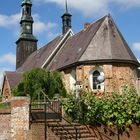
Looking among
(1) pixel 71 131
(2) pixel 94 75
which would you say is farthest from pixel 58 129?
(2) pixel 94 75

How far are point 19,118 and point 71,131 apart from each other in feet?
8.17

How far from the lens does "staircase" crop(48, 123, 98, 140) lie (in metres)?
14.5

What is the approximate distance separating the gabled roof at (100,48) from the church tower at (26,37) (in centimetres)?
1662

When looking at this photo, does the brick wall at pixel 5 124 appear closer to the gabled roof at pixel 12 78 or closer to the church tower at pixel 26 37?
the gabled roof at pixel 12 78

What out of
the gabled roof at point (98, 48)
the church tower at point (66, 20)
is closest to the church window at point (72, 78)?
the gabled roof at point (98, 48)

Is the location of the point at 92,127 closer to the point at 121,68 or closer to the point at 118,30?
the point at 121,68

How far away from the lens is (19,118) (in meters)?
14.6

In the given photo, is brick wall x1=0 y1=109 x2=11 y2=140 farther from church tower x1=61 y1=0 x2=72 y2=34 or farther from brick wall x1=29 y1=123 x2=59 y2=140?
church tower x1=61 y1=0 x2=72 y2=34

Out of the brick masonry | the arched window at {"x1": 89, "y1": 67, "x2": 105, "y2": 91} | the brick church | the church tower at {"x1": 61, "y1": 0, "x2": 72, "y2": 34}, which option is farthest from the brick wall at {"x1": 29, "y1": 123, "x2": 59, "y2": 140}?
the church tower at {"x1": 61, "y1": 0, "x2": 72, "y2": 34}

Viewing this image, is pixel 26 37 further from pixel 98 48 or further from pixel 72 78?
pixel 98 48

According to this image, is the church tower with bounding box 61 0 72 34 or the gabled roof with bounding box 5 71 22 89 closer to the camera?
the gabled roof with bounding box 5 71 22 89

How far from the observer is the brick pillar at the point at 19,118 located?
47.5ft

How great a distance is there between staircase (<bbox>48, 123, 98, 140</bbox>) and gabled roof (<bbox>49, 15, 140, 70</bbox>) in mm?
14464

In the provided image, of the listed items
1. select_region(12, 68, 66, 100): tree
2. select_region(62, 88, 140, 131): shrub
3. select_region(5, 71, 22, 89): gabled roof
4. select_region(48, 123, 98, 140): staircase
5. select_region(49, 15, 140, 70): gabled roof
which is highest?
select_region(49, 15, 140, 70): gabled roof
